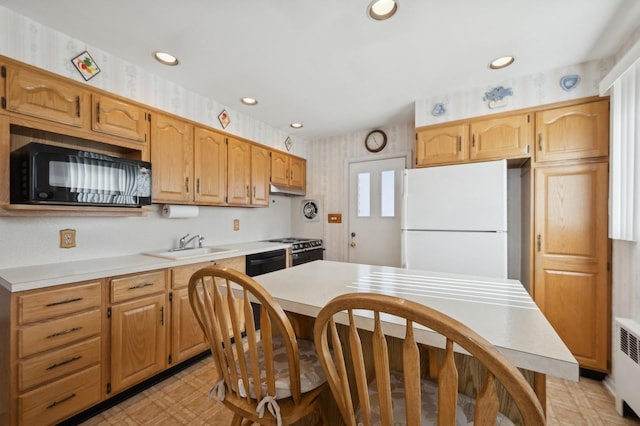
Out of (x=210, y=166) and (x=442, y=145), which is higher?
(x=442, y=145)

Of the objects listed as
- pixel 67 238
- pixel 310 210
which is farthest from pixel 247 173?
pixel 67 238

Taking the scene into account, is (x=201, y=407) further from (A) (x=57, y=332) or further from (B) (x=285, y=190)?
(B) (x=285, y=190)

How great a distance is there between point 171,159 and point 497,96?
9.39 feet

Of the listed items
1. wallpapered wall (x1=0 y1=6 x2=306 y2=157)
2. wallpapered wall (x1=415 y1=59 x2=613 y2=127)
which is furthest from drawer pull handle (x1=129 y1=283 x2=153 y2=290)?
wallpapered wall (x1=415 y1=59 x2=613 y2=127)

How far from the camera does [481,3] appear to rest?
1.49 m

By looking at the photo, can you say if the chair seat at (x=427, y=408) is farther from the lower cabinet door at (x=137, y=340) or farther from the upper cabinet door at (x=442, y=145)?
the upper cabinet door at (x=442, y=145)

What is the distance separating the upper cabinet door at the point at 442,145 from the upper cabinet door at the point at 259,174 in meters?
1.76

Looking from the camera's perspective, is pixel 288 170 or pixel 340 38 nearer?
pixel 340 38

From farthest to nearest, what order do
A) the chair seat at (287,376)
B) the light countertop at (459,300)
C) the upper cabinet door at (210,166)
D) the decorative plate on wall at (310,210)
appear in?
the decorative plate on wall at (310,210) < the upper cabinet door at (210,166) < the chair seat at (287,376) < the light countertop at (459,300)

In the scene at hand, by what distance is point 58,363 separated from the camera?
4.97 ft

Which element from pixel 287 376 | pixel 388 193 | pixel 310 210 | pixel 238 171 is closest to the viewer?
pixel 287 376

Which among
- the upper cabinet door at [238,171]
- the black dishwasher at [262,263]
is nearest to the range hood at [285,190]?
the upper cabinet door at [238,171]

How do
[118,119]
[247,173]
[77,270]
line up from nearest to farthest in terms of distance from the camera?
[77,270]
[118,119]
[247,173]

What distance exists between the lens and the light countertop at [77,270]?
142 cm
